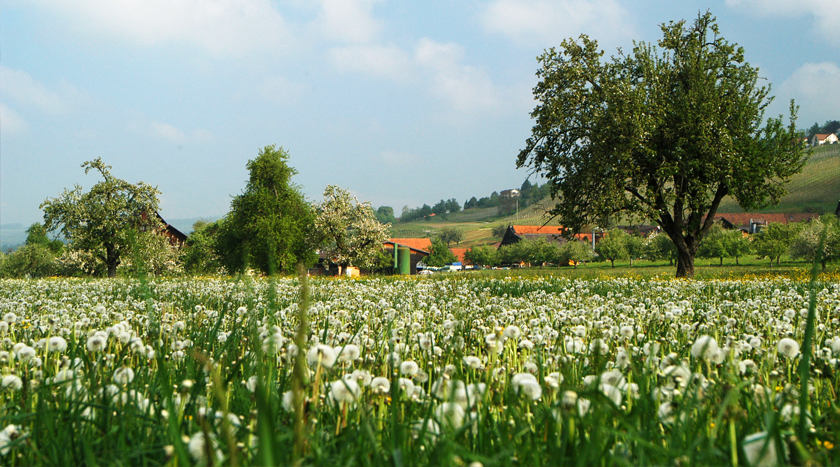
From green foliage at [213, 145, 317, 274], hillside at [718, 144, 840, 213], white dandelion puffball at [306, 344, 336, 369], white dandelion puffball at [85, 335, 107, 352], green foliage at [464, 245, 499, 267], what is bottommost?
green foliage at [464, 245, 499, 267]

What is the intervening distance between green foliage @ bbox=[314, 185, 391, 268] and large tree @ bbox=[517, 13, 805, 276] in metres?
34.5

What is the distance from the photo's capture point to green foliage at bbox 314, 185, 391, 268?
55.8m

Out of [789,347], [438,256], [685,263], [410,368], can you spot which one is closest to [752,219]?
[438,256]

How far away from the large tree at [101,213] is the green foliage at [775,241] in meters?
65.1

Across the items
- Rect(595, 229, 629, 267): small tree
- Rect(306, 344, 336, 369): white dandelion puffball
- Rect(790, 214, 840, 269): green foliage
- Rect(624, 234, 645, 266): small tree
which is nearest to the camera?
Rect(306, 344, 336, 369): white dandelion puffball

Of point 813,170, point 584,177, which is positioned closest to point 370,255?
point 584,177

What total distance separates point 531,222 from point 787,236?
127704 mm

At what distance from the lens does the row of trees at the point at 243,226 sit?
42.6m

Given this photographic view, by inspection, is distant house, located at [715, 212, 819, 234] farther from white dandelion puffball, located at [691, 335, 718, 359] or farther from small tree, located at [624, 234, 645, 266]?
white dandelion puffball, located at [691, 335, 718, 359]

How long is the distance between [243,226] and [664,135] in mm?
37672

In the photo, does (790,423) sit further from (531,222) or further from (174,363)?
(531,222)

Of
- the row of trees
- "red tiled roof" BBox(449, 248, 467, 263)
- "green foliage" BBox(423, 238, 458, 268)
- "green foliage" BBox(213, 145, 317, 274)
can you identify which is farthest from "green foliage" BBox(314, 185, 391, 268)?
"red tiled roof" BBox(449, 248, 467, 263)

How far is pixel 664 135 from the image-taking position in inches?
846

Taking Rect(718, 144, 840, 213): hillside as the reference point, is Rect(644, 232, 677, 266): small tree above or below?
below
